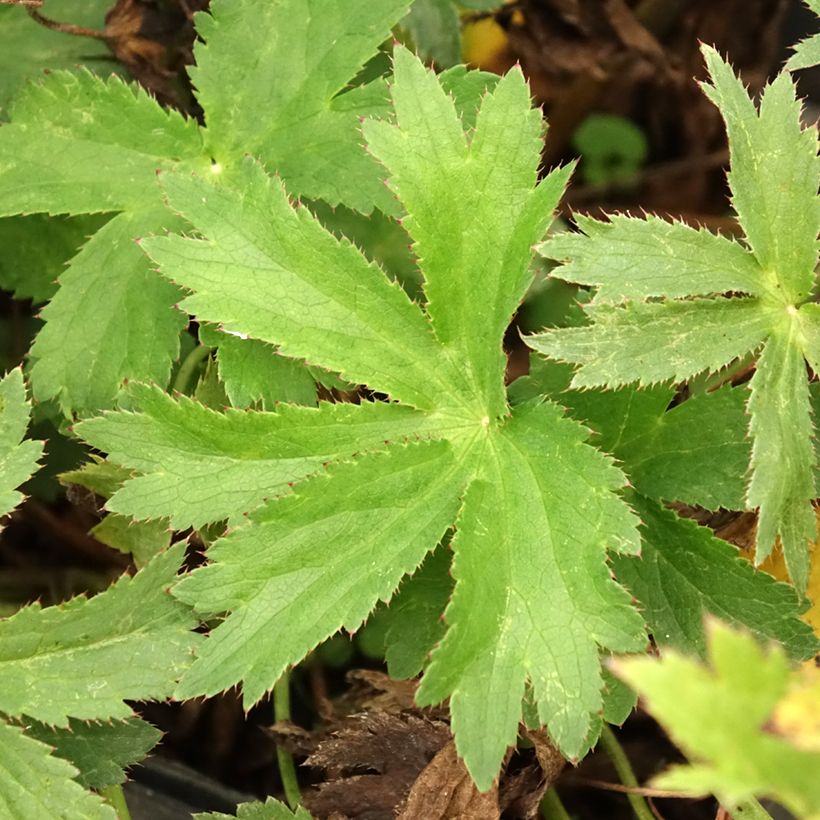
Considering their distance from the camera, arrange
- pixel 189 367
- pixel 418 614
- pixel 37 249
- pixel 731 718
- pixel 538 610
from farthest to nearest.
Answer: pixel 37 249 < pixel 189 367 < pixel 418 614 < pixel 538 610 < pixel 731 718

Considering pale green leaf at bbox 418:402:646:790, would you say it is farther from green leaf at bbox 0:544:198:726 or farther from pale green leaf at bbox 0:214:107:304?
pale green leaf at bbox 0:214:107:304

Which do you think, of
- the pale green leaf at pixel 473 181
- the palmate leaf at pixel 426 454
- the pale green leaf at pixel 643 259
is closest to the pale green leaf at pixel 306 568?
the palmate leaf at pixel 426 454

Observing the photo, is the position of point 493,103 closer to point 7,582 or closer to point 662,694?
point 662,694

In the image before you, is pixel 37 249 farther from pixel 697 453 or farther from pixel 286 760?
pixel 697 453

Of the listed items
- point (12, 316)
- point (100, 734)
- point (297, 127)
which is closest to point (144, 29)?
point (297, 127)

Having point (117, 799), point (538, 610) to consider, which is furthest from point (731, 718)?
point (117, 799)

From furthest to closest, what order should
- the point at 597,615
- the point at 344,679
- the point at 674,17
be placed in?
the point at 674,17 → the point at 344,679 → the point at 597,615

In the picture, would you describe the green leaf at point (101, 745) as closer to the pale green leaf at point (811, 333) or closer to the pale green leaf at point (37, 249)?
the pale green leaf at point (37, 249)
